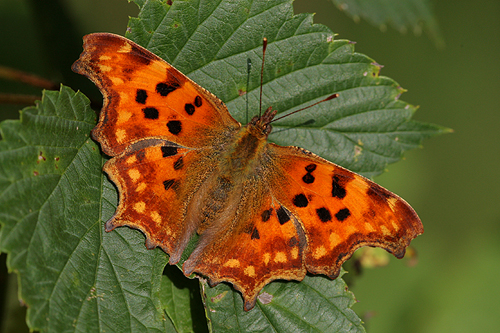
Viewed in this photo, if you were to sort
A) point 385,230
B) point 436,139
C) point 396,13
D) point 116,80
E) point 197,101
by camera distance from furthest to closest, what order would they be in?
point 436,139 → point 396,13 → point 197,101 → point 385,230 → point 116,80

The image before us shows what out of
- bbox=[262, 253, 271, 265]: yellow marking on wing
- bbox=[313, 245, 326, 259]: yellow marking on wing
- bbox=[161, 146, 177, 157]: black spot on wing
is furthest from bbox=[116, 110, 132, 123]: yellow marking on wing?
bbox=[313, 245, 326, 259]: yellow marking on wing

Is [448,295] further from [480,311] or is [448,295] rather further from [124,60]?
[124,60]

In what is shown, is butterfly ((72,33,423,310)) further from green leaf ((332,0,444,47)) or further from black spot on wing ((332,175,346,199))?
green leaf ((332,0,444,47))

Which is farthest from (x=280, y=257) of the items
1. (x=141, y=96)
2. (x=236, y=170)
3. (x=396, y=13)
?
(x=396, y=13)

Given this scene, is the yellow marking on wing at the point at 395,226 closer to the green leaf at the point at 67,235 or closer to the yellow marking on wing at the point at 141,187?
the green leaf at the point at 67,235

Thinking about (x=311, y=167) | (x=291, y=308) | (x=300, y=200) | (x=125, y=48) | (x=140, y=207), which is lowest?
(x=291, y=308)

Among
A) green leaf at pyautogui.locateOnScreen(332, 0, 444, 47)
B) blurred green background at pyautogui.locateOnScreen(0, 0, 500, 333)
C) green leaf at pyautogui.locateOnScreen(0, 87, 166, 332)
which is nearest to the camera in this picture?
green leaf at pyautogui.locateOnScreen(0, 87, 166, 332)

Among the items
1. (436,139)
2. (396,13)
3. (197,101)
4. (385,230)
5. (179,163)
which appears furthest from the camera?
(436,139)

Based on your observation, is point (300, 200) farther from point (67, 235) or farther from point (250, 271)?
point (67, 235)
